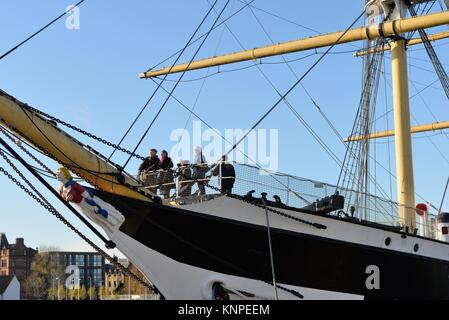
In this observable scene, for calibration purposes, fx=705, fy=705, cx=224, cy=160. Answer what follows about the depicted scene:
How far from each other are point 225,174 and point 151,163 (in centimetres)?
163

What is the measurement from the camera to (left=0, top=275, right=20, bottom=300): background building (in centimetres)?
8464

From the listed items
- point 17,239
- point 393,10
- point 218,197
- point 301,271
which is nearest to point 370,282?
point 301,271

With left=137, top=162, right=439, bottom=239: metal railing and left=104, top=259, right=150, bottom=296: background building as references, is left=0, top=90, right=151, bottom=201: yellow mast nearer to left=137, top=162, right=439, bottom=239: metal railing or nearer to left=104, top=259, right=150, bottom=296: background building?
left=137, top=162, right=439, bottom=239: metal railing

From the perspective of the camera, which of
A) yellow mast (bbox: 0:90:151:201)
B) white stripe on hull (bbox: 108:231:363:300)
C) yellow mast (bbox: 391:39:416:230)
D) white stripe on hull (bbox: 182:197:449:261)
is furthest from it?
yellow mast (bbox: 391:39:416:230)

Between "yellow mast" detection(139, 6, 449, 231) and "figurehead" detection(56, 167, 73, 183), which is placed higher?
"yellow mast" detection(139, 6, 449, 231)

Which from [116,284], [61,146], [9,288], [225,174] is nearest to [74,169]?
[61,146]

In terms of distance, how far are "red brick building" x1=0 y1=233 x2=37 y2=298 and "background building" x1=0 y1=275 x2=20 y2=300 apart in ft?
41.3

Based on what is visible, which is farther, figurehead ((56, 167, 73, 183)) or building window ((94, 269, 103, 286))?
building window ((94, 269, 103, 286))

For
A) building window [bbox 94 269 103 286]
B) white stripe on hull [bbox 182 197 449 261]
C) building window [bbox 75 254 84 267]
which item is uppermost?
building window [bbox 75 254 84 267]

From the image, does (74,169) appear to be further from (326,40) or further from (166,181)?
(326,40)

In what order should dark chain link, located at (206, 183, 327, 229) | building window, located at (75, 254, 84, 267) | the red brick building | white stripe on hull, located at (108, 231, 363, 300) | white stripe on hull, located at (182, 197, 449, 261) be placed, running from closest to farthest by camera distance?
white stripe on hull, located at (108, 231, 363, 300) → white stripe on hull, located at (182, 197, 449, 261) → dark chain link, located at (206, 183, 327, 229) → the red brick building → building window, located at (75, 254, 84, 267)

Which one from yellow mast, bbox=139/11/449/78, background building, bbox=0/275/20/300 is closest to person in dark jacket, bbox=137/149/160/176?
yellow mast, bbox=139/11/449/78

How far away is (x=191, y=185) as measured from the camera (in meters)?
11.9

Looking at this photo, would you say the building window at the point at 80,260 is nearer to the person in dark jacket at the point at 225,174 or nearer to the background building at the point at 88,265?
the background building at the point at 88,265
